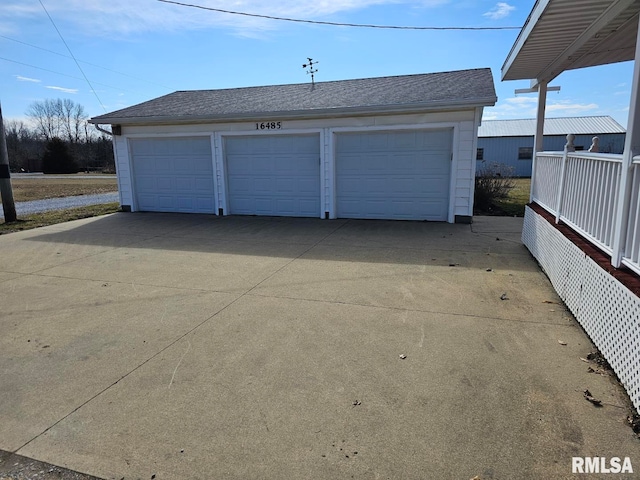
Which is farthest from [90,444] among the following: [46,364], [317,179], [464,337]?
[317,179]

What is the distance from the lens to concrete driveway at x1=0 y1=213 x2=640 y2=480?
232cm

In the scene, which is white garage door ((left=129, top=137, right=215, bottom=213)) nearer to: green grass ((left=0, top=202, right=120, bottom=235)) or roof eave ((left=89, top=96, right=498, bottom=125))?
roof eave ((left=89, top=96, right=498, bottom=125))

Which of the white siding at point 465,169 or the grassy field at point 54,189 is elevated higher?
the white siding at point 465,169

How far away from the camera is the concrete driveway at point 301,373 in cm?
232

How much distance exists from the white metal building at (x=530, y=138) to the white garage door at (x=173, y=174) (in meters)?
22.9

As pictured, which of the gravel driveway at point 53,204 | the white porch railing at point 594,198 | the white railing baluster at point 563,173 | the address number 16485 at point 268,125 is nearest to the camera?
the white porch railing at point 594,198

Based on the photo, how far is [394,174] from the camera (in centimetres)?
996

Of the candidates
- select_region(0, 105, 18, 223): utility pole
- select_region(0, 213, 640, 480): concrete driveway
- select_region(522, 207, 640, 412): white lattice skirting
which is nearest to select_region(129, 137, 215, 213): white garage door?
select_region(0, 105, 18, 223): utility pole

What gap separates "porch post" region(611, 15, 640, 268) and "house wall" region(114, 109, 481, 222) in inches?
234

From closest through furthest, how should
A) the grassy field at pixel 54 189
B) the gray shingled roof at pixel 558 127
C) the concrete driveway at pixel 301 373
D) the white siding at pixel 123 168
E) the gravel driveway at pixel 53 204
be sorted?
the concrete driveway at pixel 301 373, the white siding at pixel 123 168, the gravel driveway at pixel 53 204, the grassy field at pixel 54 189, the gray shingled roof at pixel 558 127

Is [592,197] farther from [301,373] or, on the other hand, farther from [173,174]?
[173,174]

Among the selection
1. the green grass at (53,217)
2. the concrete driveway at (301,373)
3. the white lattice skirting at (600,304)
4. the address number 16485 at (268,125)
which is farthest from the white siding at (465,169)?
the green grass at (53,217)

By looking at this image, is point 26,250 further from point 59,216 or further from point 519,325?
point 519,325

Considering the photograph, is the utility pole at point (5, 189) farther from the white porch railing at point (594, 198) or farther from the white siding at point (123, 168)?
the white porch railing at point (594, 198)
